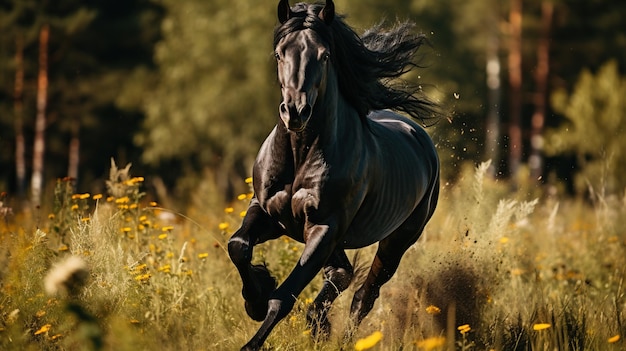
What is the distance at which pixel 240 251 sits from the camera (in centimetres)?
606

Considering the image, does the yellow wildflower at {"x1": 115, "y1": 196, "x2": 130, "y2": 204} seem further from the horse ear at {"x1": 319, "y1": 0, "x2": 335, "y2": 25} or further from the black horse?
the horse ear at {"x1": 319, "y1": 0, "x2": 335, "y2": 25}

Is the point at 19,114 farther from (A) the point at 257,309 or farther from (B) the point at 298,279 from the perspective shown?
(B) the point at 298,279

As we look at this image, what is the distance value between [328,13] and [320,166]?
844 mm

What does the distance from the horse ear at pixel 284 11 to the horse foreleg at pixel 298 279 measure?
116 cm

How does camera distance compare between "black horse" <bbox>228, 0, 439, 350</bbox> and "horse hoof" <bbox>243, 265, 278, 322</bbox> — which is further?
"horse hoof" <bbox>243, 265, 278, 322</bbox>

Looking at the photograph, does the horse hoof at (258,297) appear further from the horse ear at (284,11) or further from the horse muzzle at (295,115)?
the horse ear at (284,11)

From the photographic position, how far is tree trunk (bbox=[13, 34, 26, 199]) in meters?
32.1

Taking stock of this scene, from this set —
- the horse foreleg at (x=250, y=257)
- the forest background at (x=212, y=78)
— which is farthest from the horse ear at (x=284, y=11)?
the forest background at (x=212, y=78)

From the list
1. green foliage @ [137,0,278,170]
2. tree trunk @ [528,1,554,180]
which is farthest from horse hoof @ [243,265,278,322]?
tree trunk @ [528,1,554,180]

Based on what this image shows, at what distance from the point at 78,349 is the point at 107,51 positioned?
3280cm

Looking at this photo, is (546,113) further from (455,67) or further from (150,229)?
(150,229)

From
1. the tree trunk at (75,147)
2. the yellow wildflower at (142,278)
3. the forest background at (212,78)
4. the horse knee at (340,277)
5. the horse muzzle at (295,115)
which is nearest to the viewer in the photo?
the horse muzzle at (295,115)

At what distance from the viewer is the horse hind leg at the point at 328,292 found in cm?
652

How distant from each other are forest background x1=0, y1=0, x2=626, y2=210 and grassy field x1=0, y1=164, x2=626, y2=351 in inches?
813
